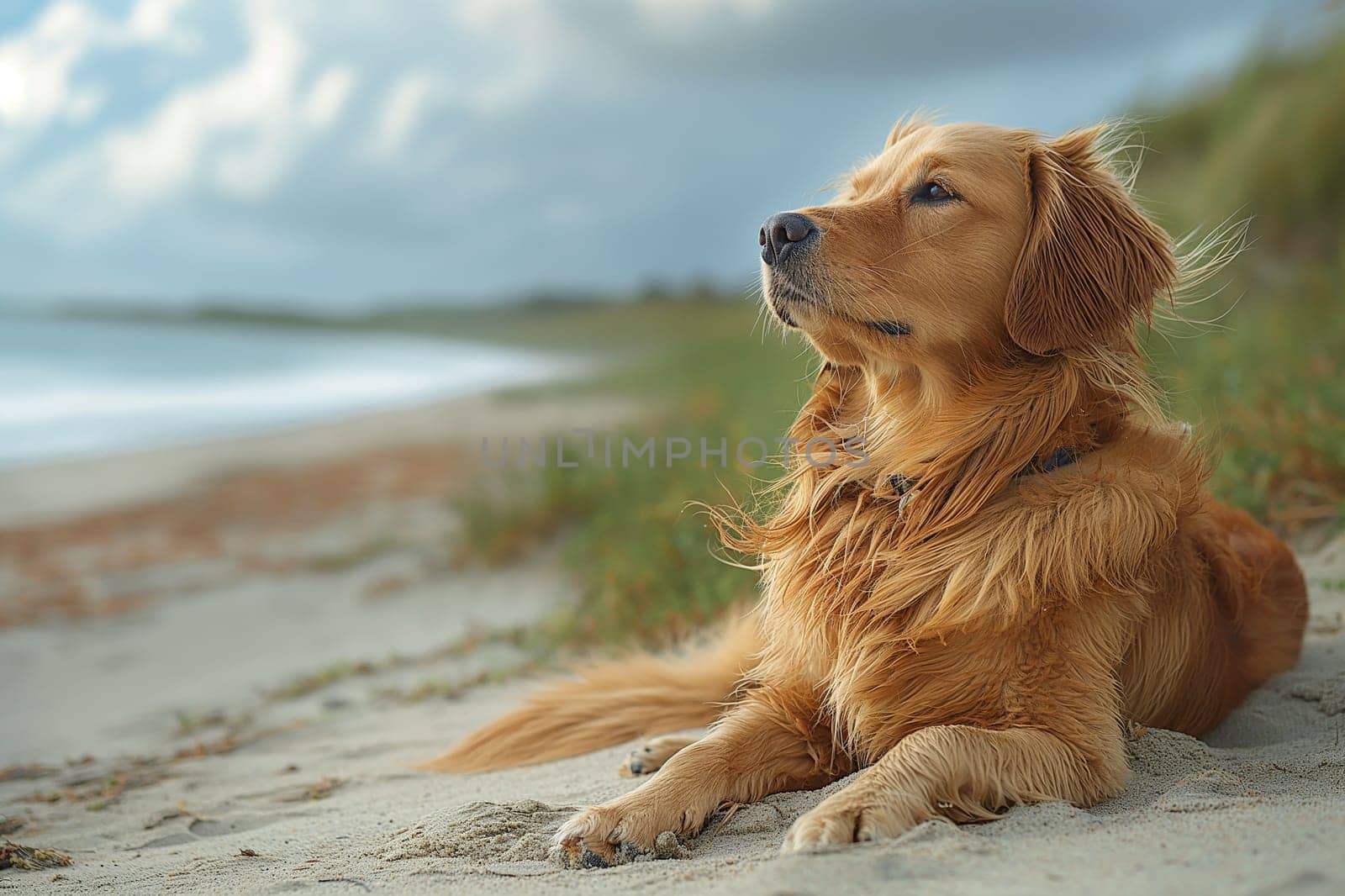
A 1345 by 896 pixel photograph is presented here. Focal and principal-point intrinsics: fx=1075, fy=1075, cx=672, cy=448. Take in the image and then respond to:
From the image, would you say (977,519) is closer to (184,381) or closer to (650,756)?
(650,756)

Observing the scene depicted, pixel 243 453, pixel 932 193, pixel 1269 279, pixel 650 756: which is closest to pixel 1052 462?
pixel 932 193

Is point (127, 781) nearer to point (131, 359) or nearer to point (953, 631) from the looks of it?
point (953, 631)

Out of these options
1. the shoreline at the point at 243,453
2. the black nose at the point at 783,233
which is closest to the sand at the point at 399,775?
the black nose at the point at 783,233

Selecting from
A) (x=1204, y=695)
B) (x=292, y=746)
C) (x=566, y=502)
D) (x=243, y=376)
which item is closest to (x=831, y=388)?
(x=1204, y=695)

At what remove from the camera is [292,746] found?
427 centimetres

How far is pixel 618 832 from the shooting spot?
2.44 m

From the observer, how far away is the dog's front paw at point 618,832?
7.88 ft

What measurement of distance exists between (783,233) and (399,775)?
218 cm

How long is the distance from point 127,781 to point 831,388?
112 inches

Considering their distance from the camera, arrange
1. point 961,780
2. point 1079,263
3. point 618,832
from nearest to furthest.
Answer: point 961,780, point 618,832, point 1079,263

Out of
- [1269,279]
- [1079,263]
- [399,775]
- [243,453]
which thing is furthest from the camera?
[243,453]

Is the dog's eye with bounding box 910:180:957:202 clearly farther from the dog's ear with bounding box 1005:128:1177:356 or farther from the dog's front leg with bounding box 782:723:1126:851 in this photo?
the dog's front leg with bounding box 782:723:1126:851

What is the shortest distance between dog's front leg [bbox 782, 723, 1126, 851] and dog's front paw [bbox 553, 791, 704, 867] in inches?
14.7

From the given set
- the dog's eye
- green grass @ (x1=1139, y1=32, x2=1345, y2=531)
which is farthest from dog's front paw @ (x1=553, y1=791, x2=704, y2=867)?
green grass @ (x1=1139, y1=32, x2=1345, y2=531)
